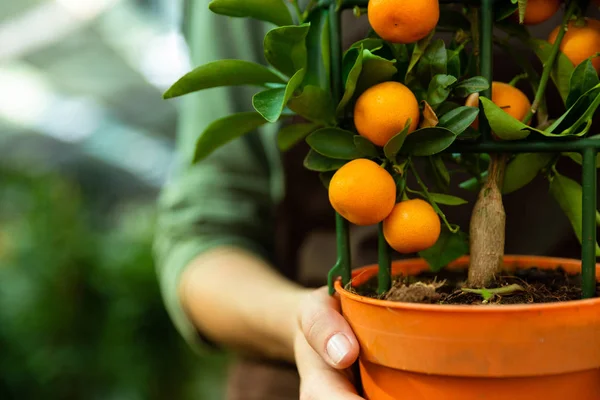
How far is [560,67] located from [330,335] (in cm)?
28

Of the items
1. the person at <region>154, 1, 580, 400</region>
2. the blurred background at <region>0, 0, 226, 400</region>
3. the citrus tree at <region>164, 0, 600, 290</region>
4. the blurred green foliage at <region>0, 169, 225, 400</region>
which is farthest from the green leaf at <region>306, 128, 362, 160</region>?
the blurred green foliage at <region>0, 169, 225, 400</region>

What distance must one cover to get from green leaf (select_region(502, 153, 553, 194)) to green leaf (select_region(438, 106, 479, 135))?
94 mm

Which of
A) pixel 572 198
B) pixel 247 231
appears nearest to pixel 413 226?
pixel 572 198

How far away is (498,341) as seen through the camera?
16.9 inches

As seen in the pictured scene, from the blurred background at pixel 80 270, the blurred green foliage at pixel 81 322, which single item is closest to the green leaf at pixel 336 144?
the blurred background at pixel 80 270

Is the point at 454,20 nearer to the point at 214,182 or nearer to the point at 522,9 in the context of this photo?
the point at 522,9

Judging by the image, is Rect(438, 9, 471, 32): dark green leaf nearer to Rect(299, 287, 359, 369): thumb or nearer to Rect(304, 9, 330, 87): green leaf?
Rect(304, 9, 330, 87): green leaf

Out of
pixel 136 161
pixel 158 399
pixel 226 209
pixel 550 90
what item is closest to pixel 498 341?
pixel 550 90

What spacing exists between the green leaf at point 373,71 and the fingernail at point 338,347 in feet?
0.61

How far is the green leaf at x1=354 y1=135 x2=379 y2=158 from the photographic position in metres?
0.49

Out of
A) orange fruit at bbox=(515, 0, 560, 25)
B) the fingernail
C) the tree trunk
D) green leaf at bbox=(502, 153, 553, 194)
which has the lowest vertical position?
the fingernail

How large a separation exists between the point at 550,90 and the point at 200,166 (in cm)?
53

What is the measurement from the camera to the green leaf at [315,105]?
1.63 feet

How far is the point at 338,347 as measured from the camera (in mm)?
490
